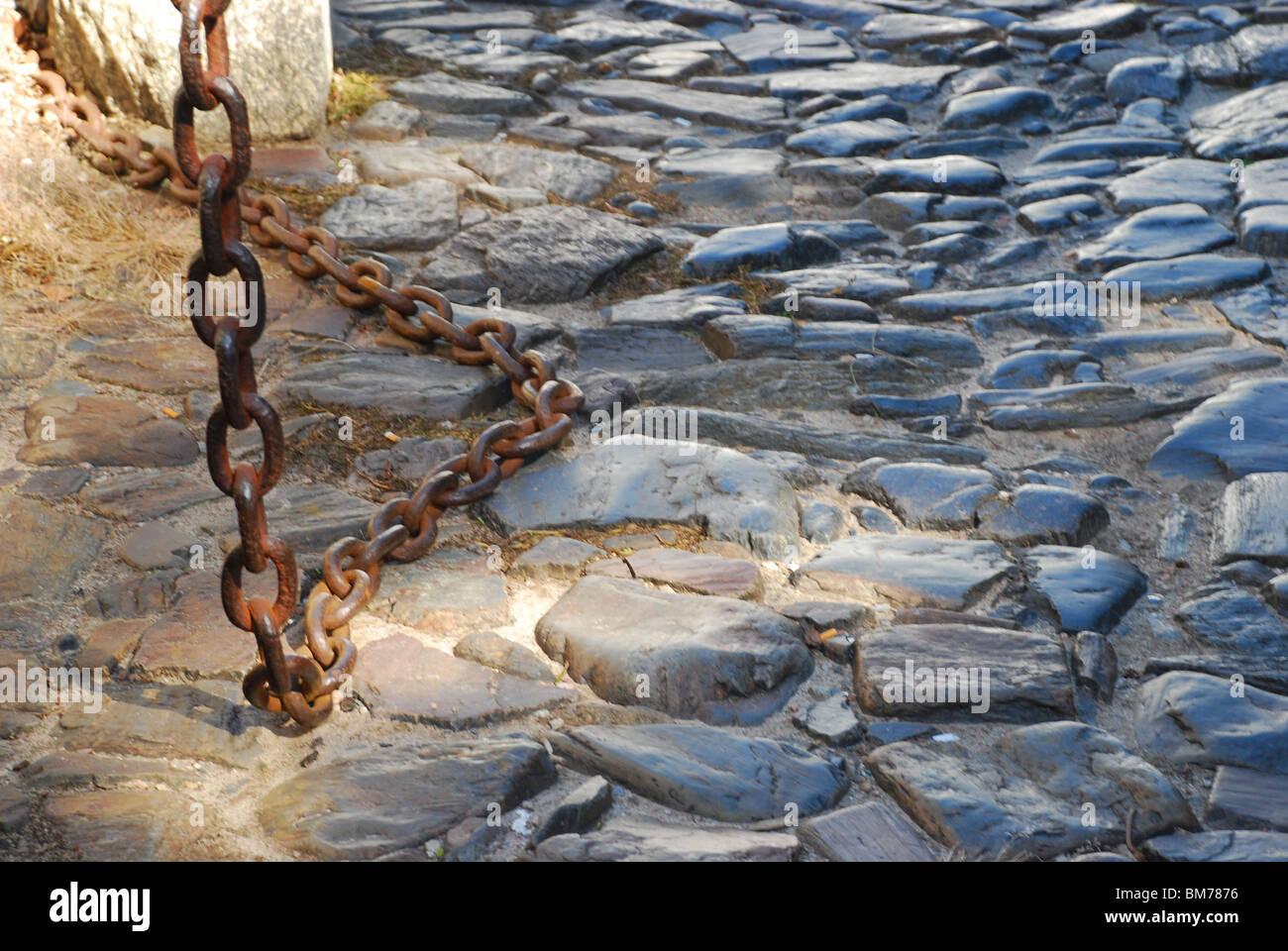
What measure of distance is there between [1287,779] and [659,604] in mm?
1045

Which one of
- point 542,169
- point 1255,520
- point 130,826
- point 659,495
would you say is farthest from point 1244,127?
point 130,826

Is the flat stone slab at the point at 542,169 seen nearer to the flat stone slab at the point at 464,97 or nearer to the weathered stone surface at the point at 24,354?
the flat stone slab at the point at 464,97

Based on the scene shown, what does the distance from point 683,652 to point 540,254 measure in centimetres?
191

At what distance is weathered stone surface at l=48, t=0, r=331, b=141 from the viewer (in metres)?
3.96

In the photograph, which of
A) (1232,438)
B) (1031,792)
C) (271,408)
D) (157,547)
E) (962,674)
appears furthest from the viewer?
(1232,438)

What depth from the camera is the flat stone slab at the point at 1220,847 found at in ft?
5.40

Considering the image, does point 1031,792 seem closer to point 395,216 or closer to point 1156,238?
point 1156,238

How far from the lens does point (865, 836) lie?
1.71 m

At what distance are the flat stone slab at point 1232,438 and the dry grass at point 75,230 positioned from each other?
271cm

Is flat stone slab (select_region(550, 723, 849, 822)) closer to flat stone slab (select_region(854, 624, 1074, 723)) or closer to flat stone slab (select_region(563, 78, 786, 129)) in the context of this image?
flat stone slab (select_region(854, 624, 1074, 723))

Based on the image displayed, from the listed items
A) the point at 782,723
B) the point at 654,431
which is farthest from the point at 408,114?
the point at 782,723

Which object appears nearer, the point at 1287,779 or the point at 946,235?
the point at 1287,779

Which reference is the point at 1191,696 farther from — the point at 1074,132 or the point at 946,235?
the point at 1074,132

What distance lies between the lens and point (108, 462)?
2.63 m
